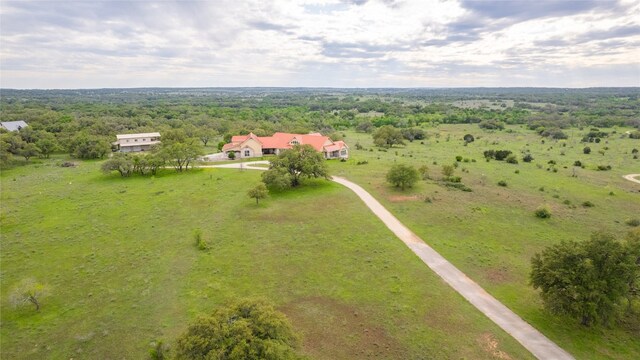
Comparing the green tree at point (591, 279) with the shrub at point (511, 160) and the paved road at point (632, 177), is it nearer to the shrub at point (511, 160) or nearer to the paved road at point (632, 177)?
the paved road at point (632, 177)

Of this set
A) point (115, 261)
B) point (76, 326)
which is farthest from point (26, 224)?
point (76, 326)

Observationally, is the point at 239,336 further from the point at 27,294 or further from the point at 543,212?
the point at 543,212

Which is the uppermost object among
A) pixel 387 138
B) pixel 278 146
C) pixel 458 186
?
pixel 278 146

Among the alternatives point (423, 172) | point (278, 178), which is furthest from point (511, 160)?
→ point (278, 178)

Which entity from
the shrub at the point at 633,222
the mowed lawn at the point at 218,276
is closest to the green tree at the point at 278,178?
the mowed lawn at the point at 218,276

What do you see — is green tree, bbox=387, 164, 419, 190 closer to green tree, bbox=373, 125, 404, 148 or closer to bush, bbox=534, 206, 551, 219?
bush, bbox=534, 206, 551, 219

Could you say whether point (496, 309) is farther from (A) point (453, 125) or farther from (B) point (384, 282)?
(A) point (453, 125)
